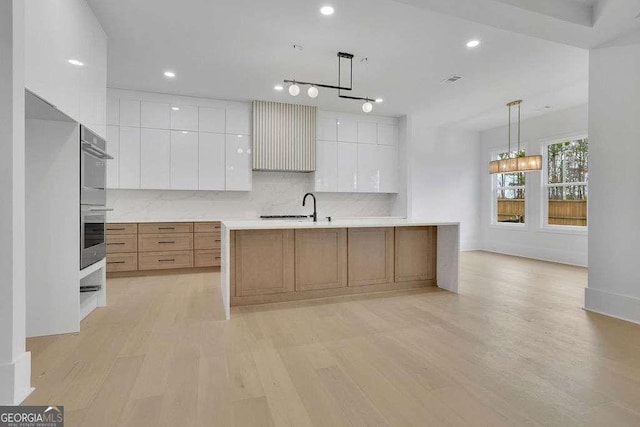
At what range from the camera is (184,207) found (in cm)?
562

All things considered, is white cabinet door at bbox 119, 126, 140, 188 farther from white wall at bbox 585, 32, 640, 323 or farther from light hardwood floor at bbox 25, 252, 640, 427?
white wall at bbox 585, 32, 640, 323

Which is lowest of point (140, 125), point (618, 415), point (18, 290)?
point (618, 415)

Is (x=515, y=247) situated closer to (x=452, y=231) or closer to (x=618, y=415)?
(x=452, y=231)

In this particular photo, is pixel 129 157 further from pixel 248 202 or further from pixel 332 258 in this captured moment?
pixel 332 258

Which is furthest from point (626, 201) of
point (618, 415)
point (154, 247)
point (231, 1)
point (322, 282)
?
point (154, 247)

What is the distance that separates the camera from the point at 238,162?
5559 mm

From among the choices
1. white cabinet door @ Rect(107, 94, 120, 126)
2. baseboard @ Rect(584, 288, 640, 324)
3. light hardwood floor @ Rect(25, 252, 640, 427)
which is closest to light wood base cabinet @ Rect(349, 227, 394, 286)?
light hardwood floor @ Rect(25, 252, 640, 427)

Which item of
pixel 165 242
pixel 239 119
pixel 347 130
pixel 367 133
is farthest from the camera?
pixel 367 133

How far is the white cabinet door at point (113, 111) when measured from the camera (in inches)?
193

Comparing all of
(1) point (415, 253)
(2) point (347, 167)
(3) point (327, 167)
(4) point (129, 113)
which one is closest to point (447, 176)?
(2) point (347, 167)

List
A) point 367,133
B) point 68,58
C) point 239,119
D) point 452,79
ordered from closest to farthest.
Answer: point 68,58 → point 452,79 → point 239,119 → point 367,133

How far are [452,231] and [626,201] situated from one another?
5.28 feet

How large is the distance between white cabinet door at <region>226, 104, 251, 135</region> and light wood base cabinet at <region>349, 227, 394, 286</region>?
2.93m

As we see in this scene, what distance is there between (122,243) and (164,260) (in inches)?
25.3
